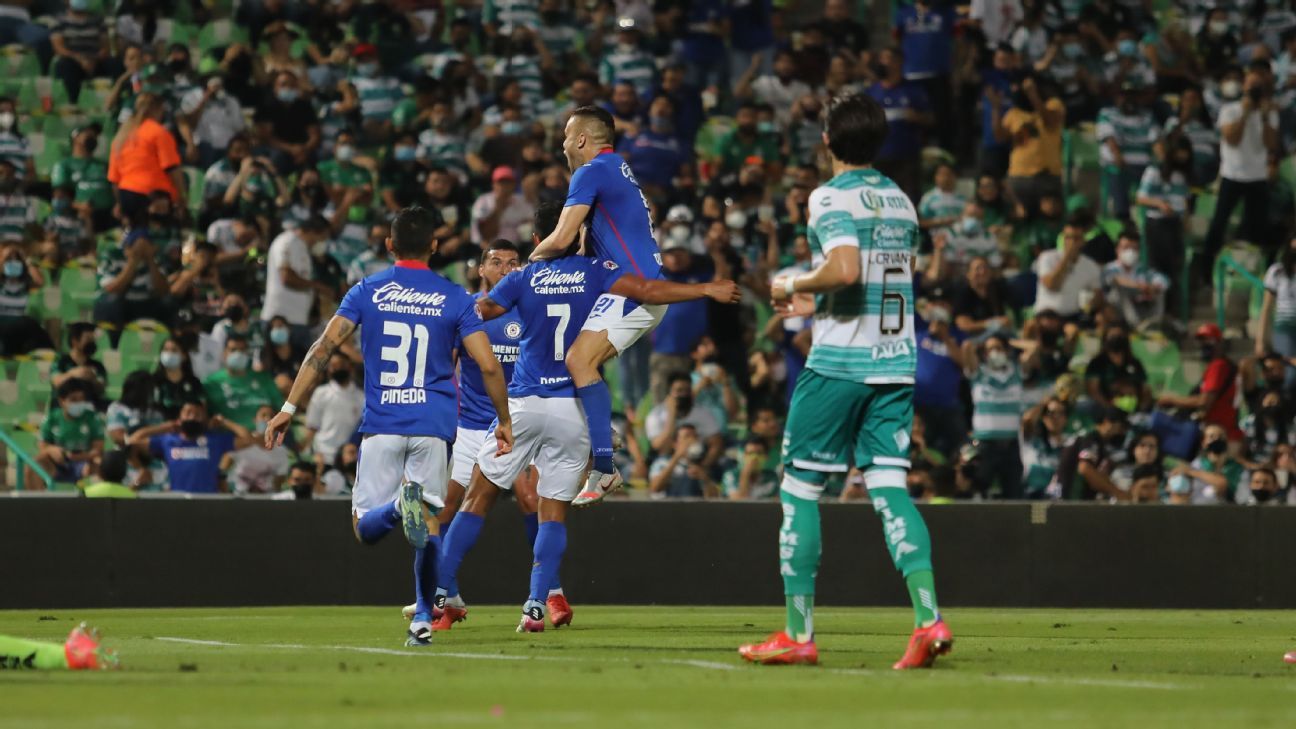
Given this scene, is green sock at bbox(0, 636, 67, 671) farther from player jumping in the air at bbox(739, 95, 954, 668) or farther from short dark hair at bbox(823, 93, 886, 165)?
short dark hair at bbox(823, 93, 886, 165)

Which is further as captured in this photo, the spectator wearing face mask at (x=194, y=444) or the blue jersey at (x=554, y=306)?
the spectator wearing face mask at (x=194, y=444)

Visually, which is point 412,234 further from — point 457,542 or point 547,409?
point 457,542

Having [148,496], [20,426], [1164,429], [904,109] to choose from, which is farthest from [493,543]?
[904,109]

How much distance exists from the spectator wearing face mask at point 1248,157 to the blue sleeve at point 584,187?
13.0m

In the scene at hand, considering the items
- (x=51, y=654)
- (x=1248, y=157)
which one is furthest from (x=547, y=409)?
(x=1248, y=157)

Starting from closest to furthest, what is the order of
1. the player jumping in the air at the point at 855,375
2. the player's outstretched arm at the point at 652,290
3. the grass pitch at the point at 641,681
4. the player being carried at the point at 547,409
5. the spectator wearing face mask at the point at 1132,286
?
the grass pitch at the point at 641,681 < the player jumping in the air at the point at 855,375 < the player's outstretched arm at the point at 652,290 < the player being carried at the point at 547,409 < the spectator wearing face mask at the point at 1132,286

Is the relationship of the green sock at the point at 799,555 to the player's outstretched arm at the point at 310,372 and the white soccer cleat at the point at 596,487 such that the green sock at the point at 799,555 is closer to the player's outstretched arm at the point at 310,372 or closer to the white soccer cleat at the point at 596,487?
the player's outstretched arm at the point at 310,372

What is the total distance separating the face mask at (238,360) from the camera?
19766mm

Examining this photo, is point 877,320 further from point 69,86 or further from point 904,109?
point 69,86

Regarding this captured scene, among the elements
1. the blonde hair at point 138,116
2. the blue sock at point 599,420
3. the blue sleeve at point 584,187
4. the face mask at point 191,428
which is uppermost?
the blonde hair at point 138,116

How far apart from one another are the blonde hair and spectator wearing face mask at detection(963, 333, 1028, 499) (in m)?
9.08

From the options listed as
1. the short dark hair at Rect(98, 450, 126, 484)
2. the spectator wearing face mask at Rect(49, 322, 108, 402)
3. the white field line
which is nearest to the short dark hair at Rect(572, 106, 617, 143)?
the white field line

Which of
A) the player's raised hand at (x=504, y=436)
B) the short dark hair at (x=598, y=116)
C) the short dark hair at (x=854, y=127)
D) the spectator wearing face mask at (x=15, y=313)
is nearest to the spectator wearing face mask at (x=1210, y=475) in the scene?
the short dark hair at (x=598, y=116)

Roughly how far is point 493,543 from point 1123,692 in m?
10.2
